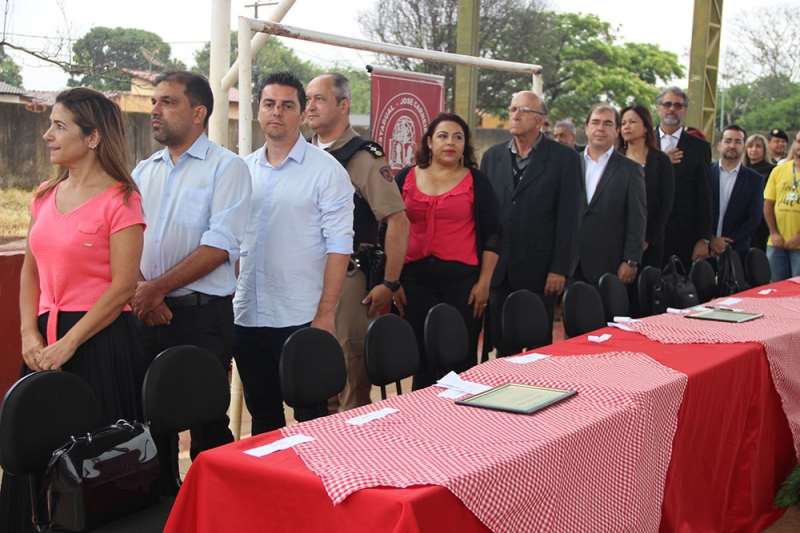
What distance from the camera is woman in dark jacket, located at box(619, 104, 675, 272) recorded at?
5430mm

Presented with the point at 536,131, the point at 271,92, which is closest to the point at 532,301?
the point at 536,131

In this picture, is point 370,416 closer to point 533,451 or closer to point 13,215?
point 533,451

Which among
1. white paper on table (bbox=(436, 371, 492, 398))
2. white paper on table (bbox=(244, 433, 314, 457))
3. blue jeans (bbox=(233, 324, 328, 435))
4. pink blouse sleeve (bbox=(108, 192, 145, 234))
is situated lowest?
blue jeans (bbox=(233, 324, 328, 435))

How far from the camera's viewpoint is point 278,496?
1.80 m

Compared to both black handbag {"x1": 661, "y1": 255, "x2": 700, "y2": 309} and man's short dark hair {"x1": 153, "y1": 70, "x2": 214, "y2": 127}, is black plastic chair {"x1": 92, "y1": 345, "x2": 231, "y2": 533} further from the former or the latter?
black handbag {"x1": 661, "y1": 255, "x2": 700, "y2": 309}

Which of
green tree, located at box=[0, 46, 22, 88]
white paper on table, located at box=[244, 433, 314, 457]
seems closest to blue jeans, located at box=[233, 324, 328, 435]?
white paper on table, located at box=[244, 433, 314, 457]

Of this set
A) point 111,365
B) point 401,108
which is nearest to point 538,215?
point 401,108

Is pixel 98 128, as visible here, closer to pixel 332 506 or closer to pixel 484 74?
pixel 332 506

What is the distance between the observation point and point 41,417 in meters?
2.22

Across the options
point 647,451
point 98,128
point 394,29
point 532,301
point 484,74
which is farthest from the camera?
point 484,74

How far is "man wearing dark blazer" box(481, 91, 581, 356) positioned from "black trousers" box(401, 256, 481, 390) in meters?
0.45

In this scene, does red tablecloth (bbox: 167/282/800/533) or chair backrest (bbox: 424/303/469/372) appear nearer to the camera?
red tablecloth (bbox: 167/282/800/533)

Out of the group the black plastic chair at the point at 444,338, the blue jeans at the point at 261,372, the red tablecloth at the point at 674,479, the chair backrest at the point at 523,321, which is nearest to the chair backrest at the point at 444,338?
the black plastic chair at the point at 444,338

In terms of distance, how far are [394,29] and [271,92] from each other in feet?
76.7
